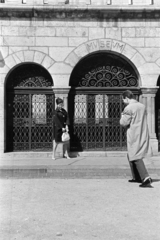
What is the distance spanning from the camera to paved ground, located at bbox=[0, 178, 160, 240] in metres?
4.14

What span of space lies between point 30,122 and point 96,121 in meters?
2.16

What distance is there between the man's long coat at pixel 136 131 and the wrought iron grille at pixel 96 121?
470 cm

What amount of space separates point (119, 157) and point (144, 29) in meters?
4.19

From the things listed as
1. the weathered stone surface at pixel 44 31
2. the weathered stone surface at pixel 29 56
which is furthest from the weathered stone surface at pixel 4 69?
the weathered stone surface at pixel 44 31

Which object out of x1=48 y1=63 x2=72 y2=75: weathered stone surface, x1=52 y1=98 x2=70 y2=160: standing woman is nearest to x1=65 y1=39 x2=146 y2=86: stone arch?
x1=48 y1=63 x2=72 y2=75: weathered stone surface

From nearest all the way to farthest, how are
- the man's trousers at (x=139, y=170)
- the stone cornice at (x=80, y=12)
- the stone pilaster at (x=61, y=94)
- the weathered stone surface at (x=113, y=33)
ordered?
the man's trousers at (x=139, y=170) < the stone cornice at (x=80, y=12) < the stone pilaster at (x=61, y=94) < the weathered stone surface at (x=113, y=33)

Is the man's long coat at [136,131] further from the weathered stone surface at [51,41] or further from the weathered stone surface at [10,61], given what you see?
the weathered stone surface at [10,61]

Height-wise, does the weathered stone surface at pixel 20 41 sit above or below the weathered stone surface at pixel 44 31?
below

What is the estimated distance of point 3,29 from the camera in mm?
11445

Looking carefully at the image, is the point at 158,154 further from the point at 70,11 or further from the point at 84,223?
the point at 84,223

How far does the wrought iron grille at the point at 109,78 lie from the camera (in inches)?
473

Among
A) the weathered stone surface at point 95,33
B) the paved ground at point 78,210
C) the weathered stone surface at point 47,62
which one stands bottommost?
the paved ground at point 78,210

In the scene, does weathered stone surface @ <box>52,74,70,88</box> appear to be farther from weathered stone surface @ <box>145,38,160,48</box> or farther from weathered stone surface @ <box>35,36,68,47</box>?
weathered stone surface @ <box>145,38,160,48</box>

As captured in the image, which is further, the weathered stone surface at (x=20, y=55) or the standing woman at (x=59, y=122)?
the weathered stone surface at (x=20, y=55)
